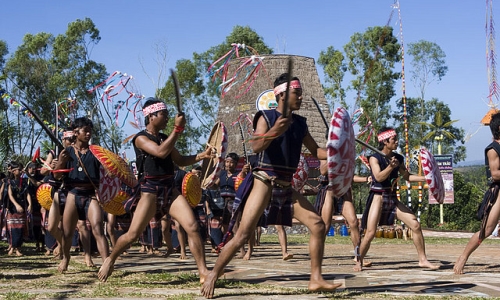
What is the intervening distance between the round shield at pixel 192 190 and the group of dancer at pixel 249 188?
1.56 metres

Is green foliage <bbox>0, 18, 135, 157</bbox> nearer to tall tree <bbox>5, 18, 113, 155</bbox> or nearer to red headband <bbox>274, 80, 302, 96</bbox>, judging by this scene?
tall tree <bbox>5, 18, 113, 155</bbox>

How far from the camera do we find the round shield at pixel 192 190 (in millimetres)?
10023

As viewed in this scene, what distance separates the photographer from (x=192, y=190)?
10102 millimetres

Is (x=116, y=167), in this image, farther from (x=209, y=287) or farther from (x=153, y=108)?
(x=209, y=287)

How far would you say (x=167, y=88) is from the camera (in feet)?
115

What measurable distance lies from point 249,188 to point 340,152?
910 mm

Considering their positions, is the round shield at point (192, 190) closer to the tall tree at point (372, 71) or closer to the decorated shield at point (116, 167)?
the decorated shield at point (116, 167)

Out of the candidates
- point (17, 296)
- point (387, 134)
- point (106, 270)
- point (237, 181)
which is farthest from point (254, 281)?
point (237, 181)

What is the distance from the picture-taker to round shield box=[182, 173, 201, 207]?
395 inches

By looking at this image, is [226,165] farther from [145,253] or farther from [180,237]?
[145,253]

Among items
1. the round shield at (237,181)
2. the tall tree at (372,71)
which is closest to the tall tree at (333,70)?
the tall tree at (372,71)

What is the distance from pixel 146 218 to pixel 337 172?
2.07 metres

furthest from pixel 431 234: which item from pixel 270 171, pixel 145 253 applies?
pixel 270 171

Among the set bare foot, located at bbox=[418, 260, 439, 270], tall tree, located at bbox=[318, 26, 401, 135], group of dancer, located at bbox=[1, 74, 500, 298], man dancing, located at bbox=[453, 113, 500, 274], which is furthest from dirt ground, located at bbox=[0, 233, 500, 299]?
tall tree, located at bbox=[318, 26, 401, 135]
